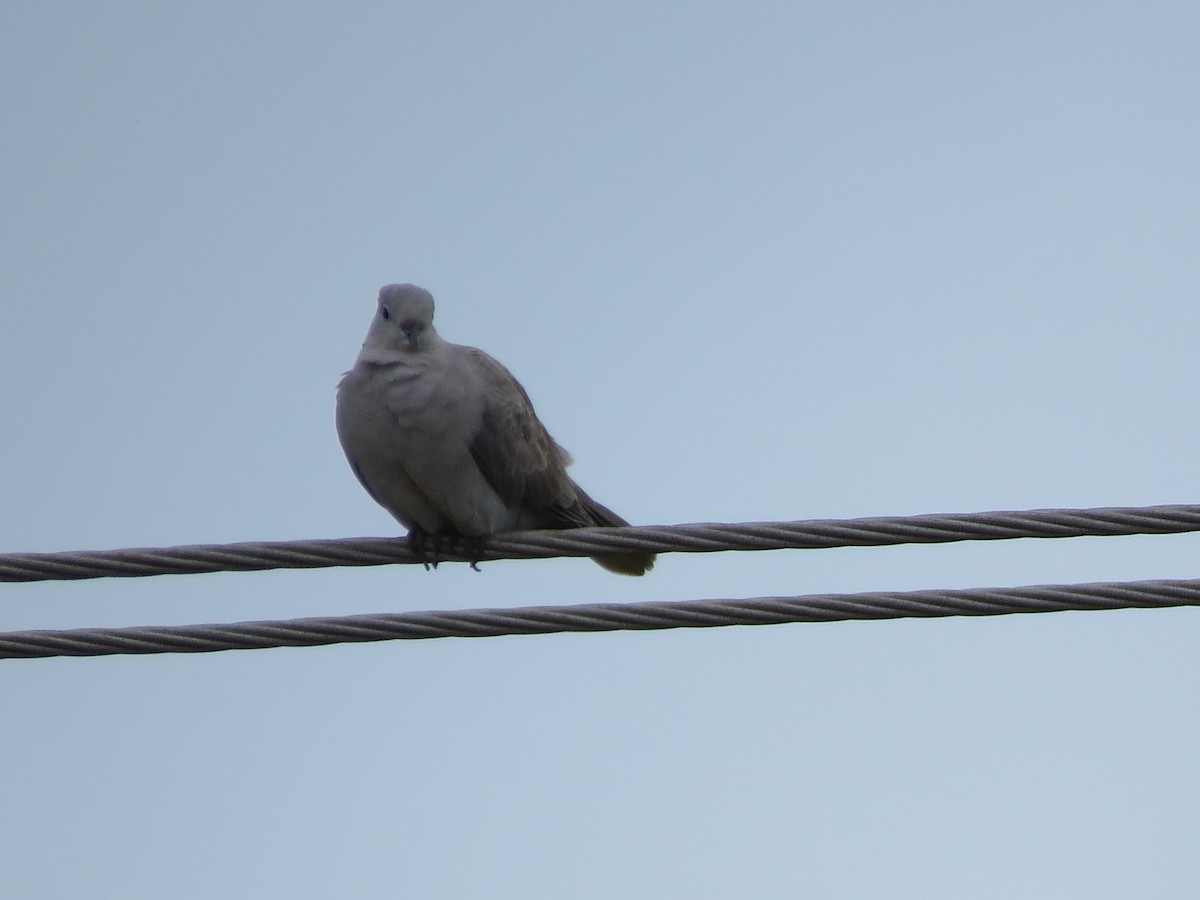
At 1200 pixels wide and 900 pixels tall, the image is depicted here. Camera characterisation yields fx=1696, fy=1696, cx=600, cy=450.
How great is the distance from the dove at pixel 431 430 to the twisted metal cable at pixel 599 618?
4.29 feet

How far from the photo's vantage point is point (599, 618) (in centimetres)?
417

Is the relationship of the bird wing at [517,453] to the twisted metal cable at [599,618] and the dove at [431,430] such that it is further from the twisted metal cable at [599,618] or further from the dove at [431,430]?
the twisted metal cable at [599,618]

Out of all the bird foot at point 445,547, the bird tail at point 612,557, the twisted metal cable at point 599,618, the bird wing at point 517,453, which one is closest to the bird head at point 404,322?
the bird wing at point 517,453

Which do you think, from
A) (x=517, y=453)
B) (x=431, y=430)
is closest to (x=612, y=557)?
(x=517, y=453)

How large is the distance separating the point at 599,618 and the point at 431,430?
161cm

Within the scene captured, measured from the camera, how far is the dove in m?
5.61

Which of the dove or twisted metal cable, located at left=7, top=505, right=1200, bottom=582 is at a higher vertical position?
the dove

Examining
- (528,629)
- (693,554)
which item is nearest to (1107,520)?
(693,554)

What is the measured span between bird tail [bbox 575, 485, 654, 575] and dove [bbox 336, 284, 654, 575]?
1.12 feet

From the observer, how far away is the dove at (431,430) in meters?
5.61

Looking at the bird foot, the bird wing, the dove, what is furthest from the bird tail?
the bird foot

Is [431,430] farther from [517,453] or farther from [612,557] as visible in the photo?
[612,557]

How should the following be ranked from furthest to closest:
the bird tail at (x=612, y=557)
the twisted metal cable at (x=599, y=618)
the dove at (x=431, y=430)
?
the bird tail at (x=612, y=557), the dove at (x=431, y=430), the twisted metal cable at (x=599, y=618)

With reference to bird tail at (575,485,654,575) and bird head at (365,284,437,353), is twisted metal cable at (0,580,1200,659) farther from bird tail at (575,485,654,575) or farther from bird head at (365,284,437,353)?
bird tail at (575,485,654,575)
